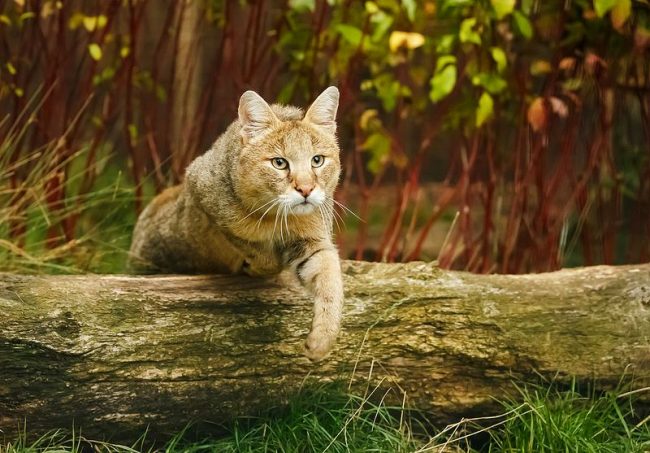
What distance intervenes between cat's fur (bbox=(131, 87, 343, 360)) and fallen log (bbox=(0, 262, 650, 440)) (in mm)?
157

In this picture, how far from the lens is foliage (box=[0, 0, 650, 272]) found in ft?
15.2

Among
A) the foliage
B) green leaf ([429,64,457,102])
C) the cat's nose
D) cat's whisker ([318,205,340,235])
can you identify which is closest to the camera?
the cat's nose

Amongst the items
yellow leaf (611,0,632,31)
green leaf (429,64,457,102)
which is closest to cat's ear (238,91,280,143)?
green leaf (429,64,457,102)

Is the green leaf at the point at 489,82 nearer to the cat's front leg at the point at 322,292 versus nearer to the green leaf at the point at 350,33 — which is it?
the green leaf at the point at 350,33

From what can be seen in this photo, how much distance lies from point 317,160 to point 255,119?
0.97ft

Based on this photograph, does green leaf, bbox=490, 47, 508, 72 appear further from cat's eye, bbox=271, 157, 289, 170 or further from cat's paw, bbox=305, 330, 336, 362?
cat's paw, bbox=305, 330, 336, 362

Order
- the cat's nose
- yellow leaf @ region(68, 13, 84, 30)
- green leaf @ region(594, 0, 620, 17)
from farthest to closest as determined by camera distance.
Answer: yellow leaf @ region(68, 13, 84, 30) < green leaf @ region(594, 0, 620, 17) < the cat's nose

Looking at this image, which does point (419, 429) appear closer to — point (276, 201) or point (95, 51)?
point (276, 201)

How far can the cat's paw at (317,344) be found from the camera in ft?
10.1

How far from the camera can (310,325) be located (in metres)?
3.37

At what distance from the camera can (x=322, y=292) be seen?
126 inches

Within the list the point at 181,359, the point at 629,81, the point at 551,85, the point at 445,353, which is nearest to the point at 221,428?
the point at 181,359

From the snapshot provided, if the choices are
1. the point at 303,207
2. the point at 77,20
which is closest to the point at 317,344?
the point at 303,207

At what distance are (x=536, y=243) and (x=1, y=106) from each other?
3.22 meters
